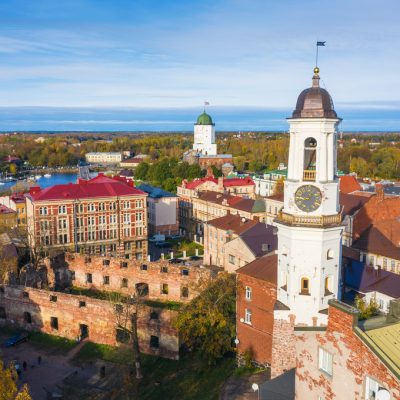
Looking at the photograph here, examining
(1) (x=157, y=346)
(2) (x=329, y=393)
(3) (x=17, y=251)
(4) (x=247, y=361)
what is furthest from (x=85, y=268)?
(2) (x=329, y=393)

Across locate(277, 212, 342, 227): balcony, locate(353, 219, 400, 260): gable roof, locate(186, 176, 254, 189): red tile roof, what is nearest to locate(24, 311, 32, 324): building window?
locate(277, 212, 342, 227): balcony

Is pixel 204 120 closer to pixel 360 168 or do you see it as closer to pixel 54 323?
pixel 360 168

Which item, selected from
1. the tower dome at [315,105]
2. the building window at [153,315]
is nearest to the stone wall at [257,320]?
the building window at [153,315]

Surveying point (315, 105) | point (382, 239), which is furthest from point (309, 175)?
point (382, 239)

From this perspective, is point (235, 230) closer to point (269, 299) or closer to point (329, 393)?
point (269, 299)

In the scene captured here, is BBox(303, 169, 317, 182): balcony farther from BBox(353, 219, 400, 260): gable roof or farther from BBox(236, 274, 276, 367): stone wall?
BBox(353, 219, 400, 260): gable roof
